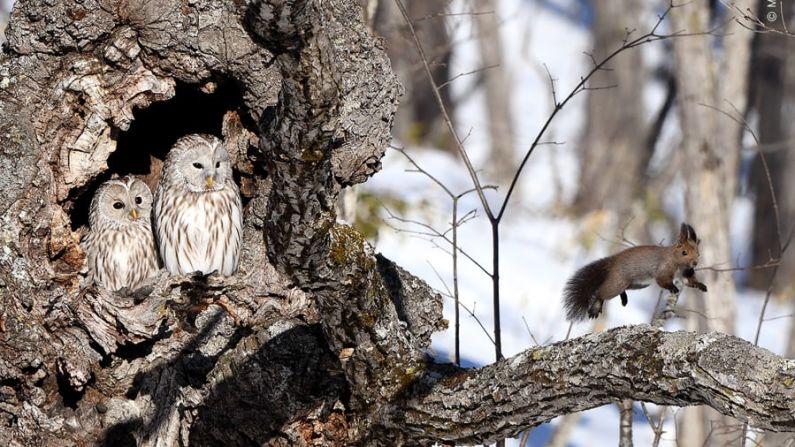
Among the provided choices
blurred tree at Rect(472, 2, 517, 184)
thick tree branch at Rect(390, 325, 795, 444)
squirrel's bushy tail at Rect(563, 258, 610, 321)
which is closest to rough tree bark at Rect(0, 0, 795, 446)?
thick tree branch at Rect(390, 325, 795, 444)

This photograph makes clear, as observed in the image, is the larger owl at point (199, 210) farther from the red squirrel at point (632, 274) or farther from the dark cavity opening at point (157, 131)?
the red squirrel at point (632, 274)

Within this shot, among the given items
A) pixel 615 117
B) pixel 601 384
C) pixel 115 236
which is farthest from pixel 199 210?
pixel 615 117

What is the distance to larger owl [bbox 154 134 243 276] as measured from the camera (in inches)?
235

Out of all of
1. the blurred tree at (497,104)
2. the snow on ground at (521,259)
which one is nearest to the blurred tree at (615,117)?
the snow on ground at (521,259)

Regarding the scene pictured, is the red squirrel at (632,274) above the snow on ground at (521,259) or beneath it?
beneath

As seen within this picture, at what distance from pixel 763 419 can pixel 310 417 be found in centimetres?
207

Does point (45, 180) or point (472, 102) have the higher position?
point (472, 102)

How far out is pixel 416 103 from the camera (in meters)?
20.7

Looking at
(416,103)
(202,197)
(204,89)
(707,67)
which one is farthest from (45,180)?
(416,103)

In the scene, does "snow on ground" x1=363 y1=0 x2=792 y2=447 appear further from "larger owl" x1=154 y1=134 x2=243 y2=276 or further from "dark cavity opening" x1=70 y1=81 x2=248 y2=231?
"dark cavity opening" x1=70 y1=81 x2=248 y2=231

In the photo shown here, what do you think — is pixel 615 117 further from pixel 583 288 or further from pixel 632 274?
pixel 632 274

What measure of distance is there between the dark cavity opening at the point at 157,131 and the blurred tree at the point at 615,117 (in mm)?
11852

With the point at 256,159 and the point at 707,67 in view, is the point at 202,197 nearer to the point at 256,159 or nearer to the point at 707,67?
the point at 256,159

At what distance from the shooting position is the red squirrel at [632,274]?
4.48m
